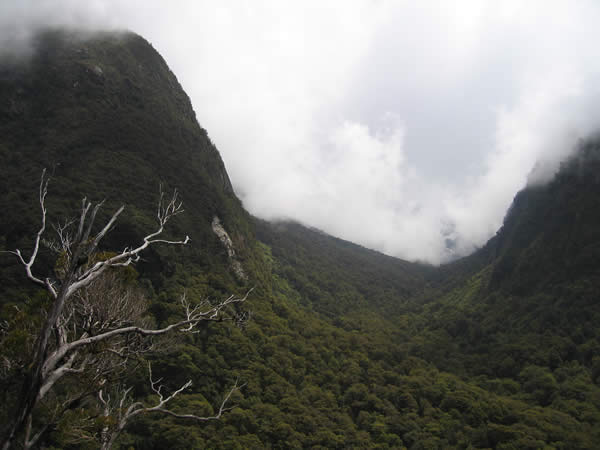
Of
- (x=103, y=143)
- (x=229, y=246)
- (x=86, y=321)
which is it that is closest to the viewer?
(x=86, y=321)

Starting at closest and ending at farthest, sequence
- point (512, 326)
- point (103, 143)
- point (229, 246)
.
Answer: point (103, 143) → point (229, 246) → point (512, 326)

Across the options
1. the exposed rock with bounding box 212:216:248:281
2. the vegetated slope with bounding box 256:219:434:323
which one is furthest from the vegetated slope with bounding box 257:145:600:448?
the exposed rock with bounding box 212:216:248:281

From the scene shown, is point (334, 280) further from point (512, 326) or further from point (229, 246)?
point (229, 246)

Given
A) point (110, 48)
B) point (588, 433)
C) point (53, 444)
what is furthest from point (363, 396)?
point (110, 48)

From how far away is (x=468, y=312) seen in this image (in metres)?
125

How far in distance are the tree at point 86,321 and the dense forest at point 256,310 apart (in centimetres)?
33

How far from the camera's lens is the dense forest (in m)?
46.1

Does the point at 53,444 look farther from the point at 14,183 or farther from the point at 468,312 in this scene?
the point at 468,312

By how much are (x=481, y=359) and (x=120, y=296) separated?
105 meters

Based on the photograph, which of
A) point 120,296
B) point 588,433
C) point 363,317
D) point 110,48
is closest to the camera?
point 120,296

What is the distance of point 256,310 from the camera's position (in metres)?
76.7

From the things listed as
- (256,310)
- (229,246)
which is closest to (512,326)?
(256,310)

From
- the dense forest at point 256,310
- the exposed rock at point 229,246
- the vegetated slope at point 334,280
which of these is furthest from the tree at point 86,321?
the vegetated slope at point 334,280

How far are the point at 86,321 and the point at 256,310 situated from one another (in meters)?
70.6
